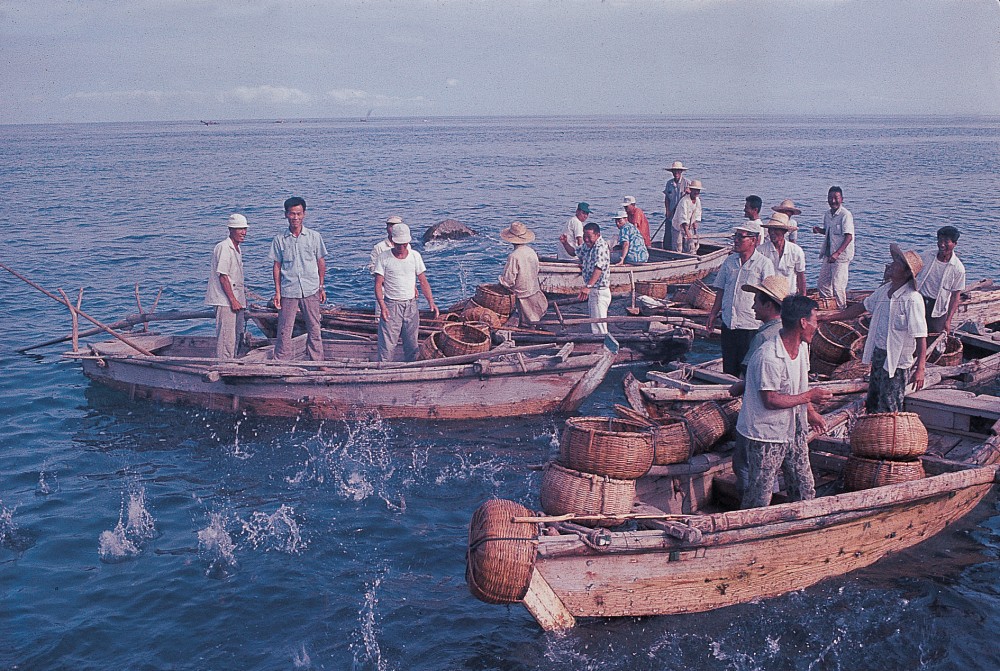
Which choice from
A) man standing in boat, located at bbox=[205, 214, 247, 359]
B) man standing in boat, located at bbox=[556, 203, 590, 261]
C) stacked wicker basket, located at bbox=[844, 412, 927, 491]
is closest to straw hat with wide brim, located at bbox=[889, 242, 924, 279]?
stacked wicker basket, located at bbox=[844, 412, 927, 491]

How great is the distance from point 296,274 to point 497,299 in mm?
3239

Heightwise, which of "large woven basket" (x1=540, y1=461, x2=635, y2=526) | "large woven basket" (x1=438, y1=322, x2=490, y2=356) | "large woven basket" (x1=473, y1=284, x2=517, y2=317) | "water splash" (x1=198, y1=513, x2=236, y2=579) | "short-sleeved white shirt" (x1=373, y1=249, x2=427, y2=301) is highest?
"short-sleeved white shirt" (x1=373, y1=249, x2=427, y2=301)

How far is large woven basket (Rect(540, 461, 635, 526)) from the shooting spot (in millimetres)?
6594

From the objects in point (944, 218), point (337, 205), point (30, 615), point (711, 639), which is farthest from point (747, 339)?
point (337, 205)

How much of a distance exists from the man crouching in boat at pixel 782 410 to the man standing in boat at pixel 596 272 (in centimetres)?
588

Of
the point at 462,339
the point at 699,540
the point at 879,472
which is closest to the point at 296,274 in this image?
the point at 462,339

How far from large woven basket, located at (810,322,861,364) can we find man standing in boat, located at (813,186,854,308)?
5.53 ft

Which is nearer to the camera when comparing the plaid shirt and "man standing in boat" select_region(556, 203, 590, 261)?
the plaid shirt

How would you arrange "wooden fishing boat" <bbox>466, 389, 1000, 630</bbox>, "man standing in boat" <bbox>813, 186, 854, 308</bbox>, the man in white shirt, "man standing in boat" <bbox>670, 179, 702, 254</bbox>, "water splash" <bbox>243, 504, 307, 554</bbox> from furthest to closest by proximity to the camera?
"man standing in boat" <bbox>670, 179, 702, 254</bbox>
"man standing in boat" <bbox>813, 186, 854, 308</bbox>
the man in white shirt
"water splash" <bbox>243, 504, 307, 554</bbox>
"wooden fishing boat" <bbox>466, 389, 1000, 630</bbox>

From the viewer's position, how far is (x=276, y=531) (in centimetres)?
903

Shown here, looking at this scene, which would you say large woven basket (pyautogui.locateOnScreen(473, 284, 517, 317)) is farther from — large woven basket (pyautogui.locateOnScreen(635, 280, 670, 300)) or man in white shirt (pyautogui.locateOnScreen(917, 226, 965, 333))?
man in white shirt (pyautogui.locateOnScreen(917, 226, 965, 333))

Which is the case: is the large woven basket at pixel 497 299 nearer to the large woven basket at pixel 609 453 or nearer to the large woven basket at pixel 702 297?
the large woven basket at pixel 702 297

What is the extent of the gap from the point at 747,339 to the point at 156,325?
14.2 m

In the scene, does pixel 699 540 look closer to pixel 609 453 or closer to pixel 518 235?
pixel 609 453
